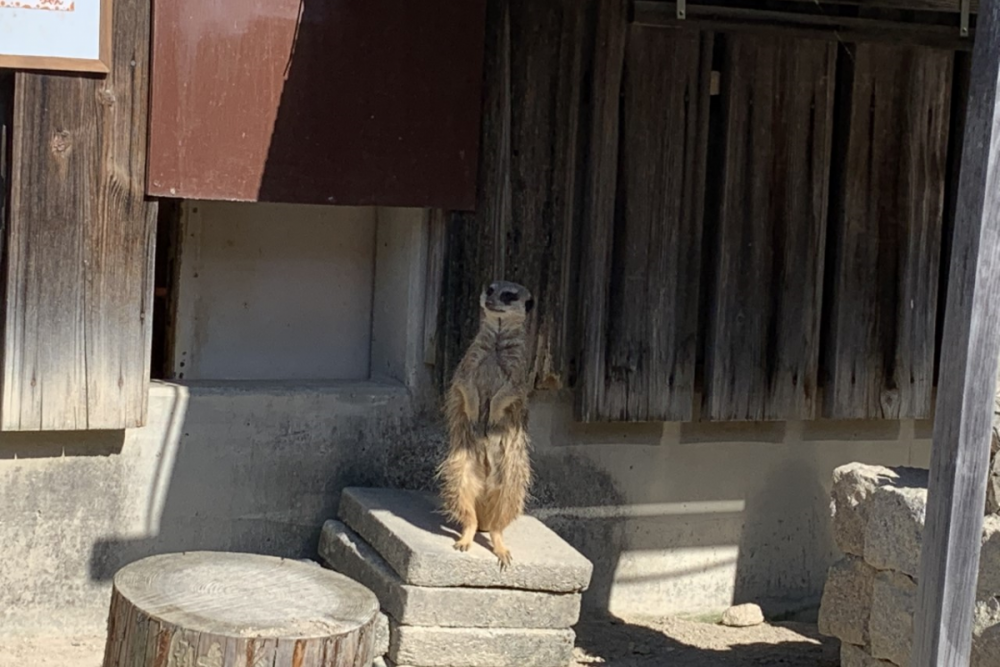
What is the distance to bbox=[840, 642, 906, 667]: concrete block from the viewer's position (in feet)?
18.7

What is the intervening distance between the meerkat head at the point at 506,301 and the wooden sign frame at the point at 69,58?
1743 millimetres

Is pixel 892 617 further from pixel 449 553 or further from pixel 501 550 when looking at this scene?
pixel 449 553

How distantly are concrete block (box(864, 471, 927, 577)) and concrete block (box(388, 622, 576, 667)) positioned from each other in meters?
1.25

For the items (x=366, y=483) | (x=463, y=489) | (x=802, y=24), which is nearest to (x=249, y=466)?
(x=366, y=483)

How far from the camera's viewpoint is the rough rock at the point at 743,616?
7051 mm

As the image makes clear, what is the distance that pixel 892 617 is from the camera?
553 centimetres

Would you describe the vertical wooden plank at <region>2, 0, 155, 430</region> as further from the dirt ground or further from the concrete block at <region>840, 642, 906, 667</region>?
the concrete block at <region>840, 642, 906, 667</region>

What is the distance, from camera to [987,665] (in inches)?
202

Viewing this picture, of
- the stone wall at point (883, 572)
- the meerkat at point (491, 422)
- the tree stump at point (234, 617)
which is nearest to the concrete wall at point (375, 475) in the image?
the meerkat at point (491, 422)

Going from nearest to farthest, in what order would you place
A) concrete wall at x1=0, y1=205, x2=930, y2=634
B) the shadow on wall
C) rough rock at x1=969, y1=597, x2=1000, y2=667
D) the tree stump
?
the tree stump → rough rock at x1=969, y1=597, x2=1000, y2=667 → concrete wall at x1=0, y1=205, x2=930, y2=634 → the shadow on wall

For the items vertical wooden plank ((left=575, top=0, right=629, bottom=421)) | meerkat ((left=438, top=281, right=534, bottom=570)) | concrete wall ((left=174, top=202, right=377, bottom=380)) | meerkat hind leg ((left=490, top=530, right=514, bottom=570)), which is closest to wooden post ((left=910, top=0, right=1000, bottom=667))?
meerkat hind leg ((left=490, top=530, right=514, bottom=570))

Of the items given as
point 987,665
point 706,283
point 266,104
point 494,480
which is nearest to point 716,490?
point 706,283

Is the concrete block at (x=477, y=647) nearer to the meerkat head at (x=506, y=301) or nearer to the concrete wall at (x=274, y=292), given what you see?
the meerkat head at (x=506, y=301)

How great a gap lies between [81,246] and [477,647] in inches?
86.8
